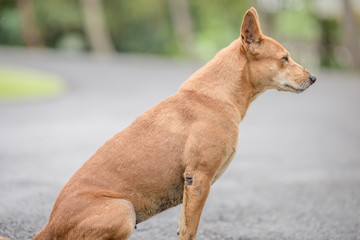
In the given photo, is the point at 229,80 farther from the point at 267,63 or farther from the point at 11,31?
the point at 11,31

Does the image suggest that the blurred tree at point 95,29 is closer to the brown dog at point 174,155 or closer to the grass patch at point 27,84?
the grass patch at point 27,84

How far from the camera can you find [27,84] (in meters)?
17.0

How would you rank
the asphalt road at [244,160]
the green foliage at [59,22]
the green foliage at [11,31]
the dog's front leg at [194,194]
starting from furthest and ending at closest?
the green foliage at [59,22], the green foliage at [11,31], the asphalt road at [244,160], the dog's front leg at [194,194]

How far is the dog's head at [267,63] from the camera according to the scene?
12.9ft

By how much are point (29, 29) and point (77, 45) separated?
13.1 ft

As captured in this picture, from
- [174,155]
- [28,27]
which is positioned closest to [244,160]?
[174,155]

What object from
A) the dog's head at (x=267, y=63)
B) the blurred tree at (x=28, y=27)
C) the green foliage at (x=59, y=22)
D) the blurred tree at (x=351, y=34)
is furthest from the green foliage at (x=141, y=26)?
the dog's head at (x=267, y=63)

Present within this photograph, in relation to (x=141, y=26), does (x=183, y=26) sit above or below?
above

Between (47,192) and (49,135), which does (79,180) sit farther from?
(49,135)

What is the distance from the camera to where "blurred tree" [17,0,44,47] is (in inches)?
1400

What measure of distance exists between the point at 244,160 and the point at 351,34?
18.4 metres

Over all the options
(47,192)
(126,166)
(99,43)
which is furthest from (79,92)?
(99,43)

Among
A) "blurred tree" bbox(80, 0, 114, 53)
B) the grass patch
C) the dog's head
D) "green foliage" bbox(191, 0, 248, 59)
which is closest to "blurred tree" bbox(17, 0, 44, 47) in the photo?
"blurred tree" bbox(80, 0, 114, 53)

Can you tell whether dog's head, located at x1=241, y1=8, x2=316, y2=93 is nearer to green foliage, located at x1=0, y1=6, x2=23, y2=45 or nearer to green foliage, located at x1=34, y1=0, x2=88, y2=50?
green foliage, located at x1=34, y1=0, x2=88, y2=50
